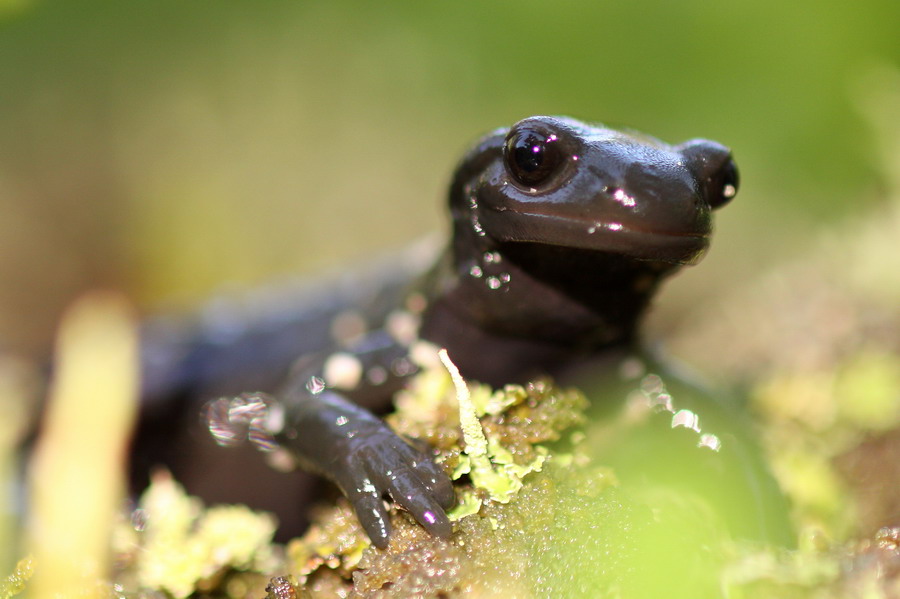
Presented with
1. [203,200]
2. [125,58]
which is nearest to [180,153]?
[203,200]

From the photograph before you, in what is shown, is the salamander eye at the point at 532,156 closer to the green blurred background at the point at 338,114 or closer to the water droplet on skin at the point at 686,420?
the water droplet on skin at the point at 686,420

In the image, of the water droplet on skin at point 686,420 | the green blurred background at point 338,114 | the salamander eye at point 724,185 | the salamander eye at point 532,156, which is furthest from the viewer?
the green blurred background at point 338,114

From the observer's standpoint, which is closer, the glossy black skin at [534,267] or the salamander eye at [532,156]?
the glossy black skin at [534,267]

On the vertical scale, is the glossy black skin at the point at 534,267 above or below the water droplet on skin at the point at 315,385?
above

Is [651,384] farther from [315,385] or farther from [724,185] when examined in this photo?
[315,385]

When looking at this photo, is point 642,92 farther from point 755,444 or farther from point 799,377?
point 755,444

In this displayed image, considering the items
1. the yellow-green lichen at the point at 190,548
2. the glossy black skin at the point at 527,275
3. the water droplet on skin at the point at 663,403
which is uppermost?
the glossy black skin at the point at 527,275

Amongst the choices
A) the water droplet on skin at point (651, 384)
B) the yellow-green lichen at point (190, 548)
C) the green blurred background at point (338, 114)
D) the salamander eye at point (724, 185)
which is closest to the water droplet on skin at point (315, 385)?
the yellow-green lichen at point (190, 548)
